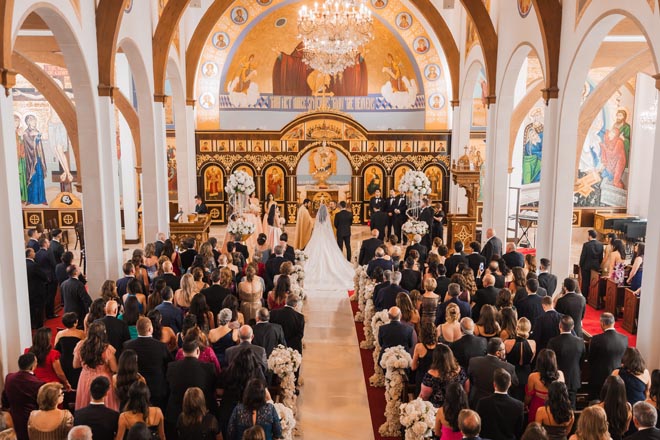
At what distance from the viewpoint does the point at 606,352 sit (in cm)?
786

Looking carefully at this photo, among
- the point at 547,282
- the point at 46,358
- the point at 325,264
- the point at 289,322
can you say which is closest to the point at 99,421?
the point at 46,358

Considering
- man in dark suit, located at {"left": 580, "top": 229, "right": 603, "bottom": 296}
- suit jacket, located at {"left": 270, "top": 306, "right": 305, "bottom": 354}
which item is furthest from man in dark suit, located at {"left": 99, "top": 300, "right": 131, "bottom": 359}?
man in dark suit, located at {"left": 580, "top": 229, "right": 603, "bottom": 296}

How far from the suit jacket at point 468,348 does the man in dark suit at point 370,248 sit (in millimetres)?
6894

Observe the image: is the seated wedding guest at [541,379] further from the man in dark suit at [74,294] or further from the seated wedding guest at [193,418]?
the man in dark suit at [74,294]

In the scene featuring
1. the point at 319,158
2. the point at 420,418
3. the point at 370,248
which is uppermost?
the point at 319,158

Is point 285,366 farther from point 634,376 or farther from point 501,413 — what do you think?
point 634,376

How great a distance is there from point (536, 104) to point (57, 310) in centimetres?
1998

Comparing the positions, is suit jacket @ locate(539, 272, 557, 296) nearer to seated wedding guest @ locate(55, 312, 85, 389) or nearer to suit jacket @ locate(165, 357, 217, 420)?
suit jacket @ locate(165, 357, 217, 420)

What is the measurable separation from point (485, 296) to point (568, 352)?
236cm

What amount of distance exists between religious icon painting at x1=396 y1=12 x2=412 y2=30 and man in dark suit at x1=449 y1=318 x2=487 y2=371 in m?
21.6

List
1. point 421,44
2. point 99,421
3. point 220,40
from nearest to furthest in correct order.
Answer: point 99,421
point 220,40
point 421,44

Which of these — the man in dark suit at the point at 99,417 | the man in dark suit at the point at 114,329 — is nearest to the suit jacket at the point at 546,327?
the man in dark suit at the point at 114,329

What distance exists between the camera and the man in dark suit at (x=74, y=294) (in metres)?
10.1

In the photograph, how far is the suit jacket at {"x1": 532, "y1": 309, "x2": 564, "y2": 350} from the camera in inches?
337
